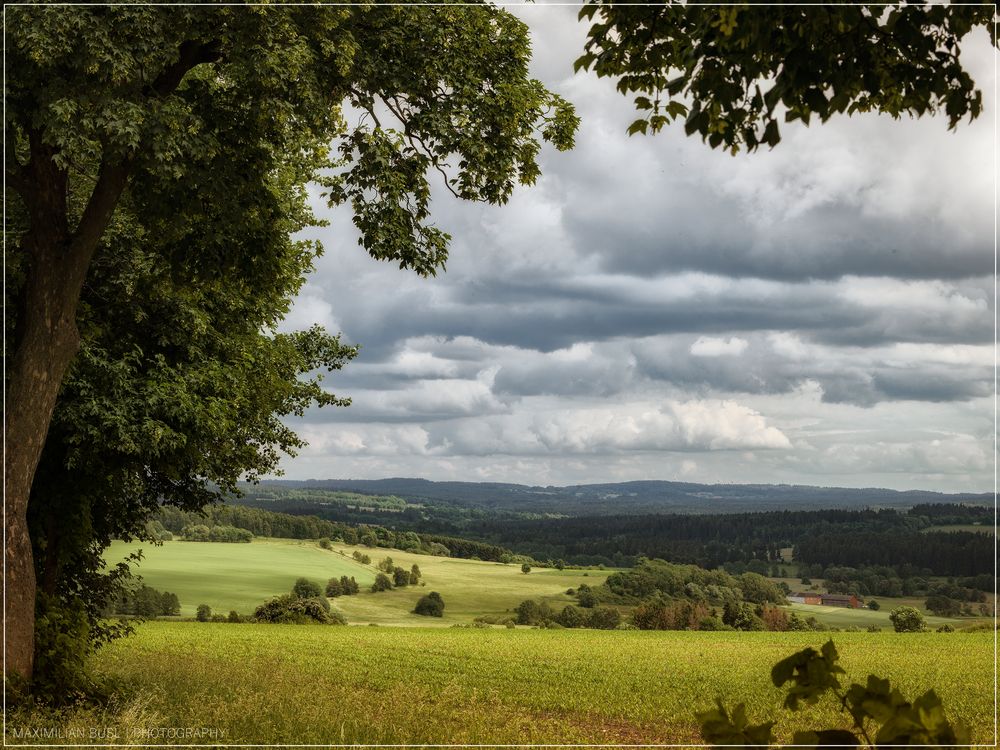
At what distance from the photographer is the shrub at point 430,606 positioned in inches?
3314

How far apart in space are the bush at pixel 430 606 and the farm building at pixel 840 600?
144 ft

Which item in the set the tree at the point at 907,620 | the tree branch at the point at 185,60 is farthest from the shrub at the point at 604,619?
the tree branch at the point at 185,60

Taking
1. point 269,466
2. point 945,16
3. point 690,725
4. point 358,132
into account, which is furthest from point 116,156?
point 690,725

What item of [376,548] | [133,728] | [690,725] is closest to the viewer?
[133,728]

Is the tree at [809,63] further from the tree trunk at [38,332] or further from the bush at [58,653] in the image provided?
the bush at [58,653]

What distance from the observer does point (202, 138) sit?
39.2ft

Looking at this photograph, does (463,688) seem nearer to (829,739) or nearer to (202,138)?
(202,138)

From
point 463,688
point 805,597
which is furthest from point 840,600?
point 463,688

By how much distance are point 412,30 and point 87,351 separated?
26.8 feet

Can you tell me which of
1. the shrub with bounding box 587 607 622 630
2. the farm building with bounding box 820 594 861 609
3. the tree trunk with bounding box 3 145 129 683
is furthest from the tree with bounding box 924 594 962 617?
the tree trunk with bounding box 3 145 129 683

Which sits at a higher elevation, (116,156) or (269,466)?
(116,156)

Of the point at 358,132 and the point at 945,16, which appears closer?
the point at 945,16

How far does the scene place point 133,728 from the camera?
35.2 ft

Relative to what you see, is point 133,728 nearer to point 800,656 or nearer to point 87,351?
point 87,351
